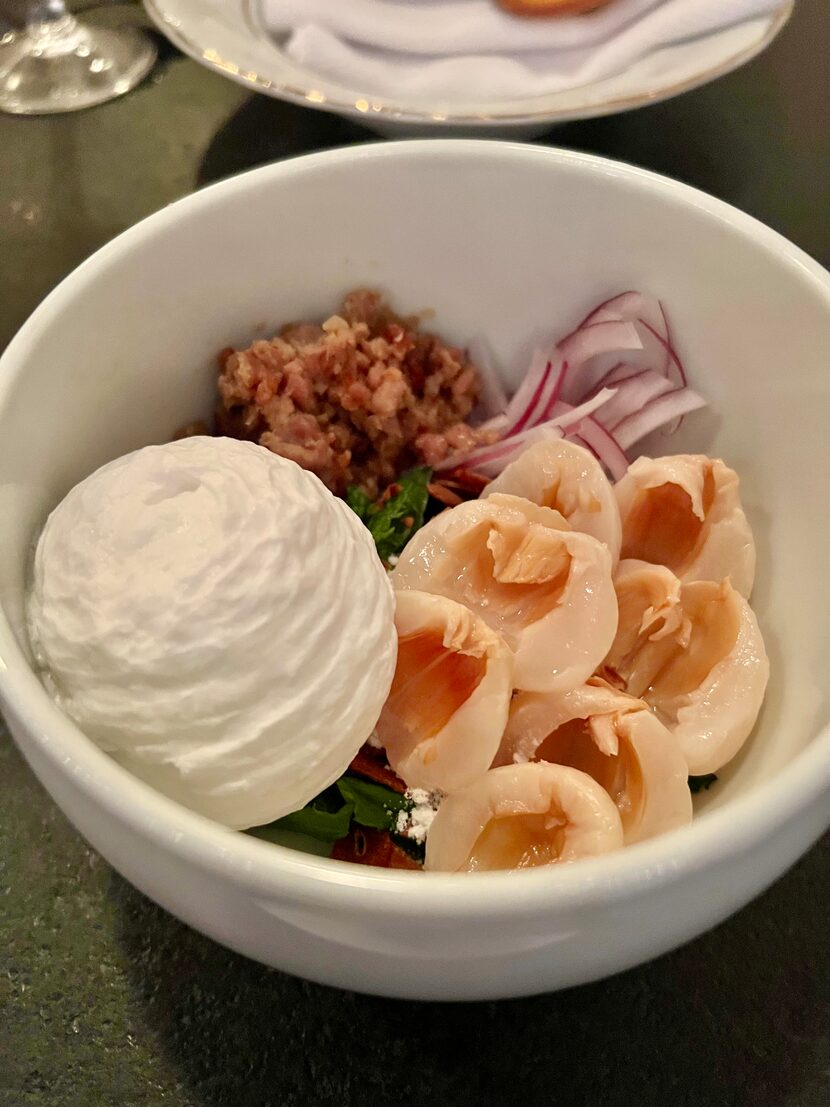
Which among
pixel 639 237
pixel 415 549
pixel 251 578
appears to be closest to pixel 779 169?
pixel 639 237

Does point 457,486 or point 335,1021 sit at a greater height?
point 457,486

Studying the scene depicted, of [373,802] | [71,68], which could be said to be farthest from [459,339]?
[71,68]

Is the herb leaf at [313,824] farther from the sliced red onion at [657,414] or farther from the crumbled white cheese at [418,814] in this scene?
the sliced red onion at [657,414]

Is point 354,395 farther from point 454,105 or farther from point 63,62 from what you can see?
point 63,62

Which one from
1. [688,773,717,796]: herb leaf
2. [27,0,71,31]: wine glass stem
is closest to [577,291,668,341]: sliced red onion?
[688,773,717,796]: herb leaf

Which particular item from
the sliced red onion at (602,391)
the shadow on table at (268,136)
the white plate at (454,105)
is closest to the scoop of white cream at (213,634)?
the sliced red onion at (602,391)
